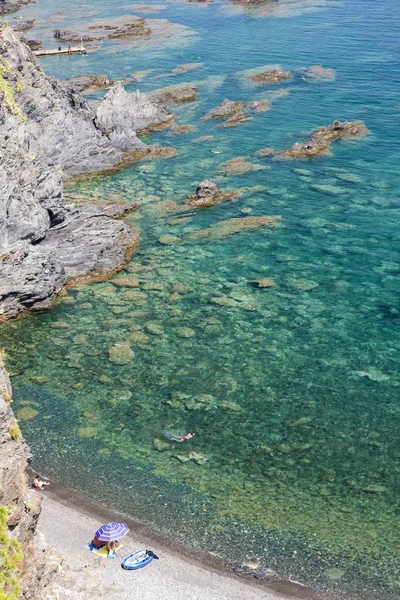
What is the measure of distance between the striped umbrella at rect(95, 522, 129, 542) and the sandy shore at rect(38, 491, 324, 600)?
0.82 m

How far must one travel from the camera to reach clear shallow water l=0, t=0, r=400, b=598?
115 ft

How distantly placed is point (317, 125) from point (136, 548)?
64112 mm

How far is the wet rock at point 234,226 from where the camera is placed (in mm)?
62000

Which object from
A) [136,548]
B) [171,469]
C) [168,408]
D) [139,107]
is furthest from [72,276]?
[139,107]

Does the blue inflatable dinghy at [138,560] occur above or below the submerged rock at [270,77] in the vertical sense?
below

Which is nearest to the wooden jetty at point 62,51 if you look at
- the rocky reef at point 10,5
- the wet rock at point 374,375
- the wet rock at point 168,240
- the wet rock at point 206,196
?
the rocky reef at point 10,5

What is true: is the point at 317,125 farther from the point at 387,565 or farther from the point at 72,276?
the point at 387,565

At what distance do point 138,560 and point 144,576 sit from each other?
0.90 meters

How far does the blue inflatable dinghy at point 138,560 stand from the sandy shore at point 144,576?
230mm

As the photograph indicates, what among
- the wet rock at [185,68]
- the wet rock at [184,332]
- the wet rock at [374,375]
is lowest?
the wet rock at [374,375]

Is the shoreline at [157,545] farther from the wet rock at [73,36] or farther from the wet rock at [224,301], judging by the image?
the wet rock at [73,36]

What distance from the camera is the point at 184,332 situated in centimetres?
4888

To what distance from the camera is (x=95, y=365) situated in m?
46.2

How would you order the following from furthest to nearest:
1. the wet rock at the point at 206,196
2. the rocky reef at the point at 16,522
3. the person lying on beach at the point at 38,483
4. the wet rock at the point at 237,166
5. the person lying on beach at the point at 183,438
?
1. the wet rock at the point at 237,166
2. the wet rock at the point at 206,196
3. the person lying on beach at the point at 183,438
4. the person lying on beach at the point at 38,483
5. the rocky reef at the point at 16,522
